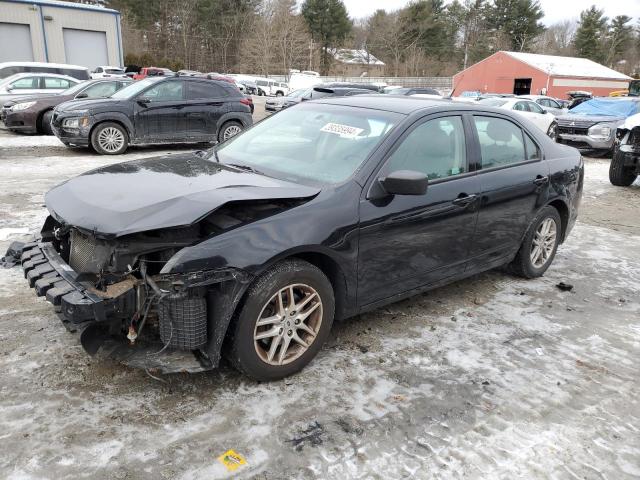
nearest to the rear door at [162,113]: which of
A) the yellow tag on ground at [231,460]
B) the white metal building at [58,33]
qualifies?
the yellow tag on ground at [231,460]

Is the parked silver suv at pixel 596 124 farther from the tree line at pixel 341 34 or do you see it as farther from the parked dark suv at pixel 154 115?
the tree line at pixel 341 34

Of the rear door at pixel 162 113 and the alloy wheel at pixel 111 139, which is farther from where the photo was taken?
the rear door at pixel 162 113

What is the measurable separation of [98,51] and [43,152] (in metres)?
25.7

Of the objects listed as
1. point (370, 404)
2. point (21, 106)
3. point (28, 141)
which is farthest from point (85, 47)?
point (370, 404)

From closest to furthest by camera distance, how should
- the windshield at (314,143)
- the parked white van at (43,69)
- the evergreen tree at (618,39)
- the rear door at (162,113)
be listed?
the windshield at (314,143) → the rear door at (162,113) → the parked white van at (43,69) → the evergreen tree at (618,39)

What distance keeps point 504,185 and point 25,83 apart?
14612mm

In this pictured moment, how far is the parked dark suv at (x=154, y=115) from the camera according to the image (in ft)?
34.6

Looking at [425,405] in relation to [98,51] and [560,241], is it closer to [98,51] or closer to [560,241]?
[560,241]

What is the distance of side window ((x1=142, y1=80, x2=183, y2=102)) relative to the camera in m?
11.1

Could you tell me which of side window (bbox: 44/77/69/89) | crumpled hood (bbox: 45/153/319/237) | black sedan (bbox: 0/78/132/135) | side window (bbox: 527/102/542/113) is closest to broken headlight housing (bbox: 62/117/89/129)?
black sedan (bbox: 0/78/132/135)

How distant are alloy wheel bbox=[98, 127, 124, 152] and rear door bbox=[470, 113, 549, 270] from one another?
8.64 m

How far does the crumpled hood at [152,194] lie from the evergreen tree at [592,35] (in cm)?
8096

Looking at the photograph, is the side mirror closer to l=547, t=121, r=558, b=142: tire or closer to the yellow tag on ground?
the yellow tag on ground

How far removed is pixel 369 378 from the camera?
324cm
